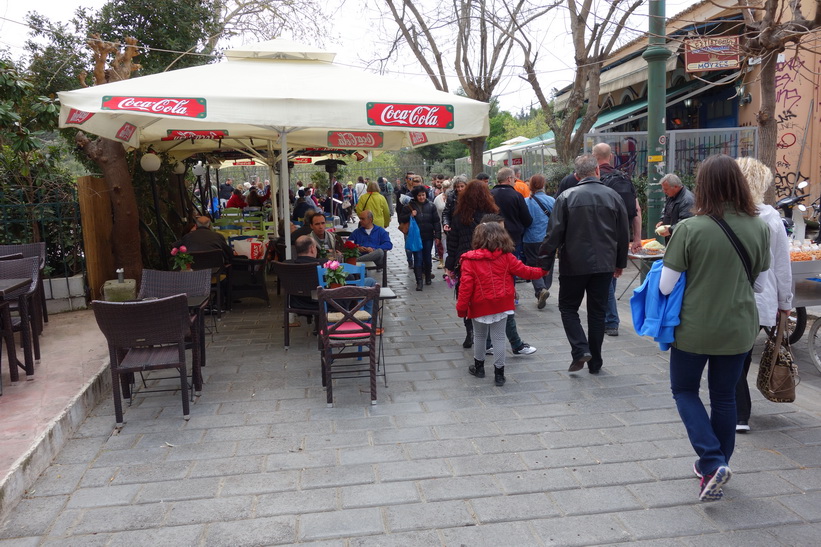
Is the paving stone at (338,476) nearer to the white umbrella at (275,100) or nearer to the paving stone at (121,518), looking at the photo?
the paving stone at (121,518)

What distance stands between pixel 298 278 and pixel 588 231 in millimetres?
2908

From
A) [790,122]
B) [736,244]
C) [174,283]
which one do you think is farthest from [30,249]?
[790,122]

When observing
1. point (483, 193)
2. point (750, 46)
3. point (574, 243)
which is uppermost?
point (750, 46)

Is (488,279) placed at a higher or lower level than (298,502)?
higher

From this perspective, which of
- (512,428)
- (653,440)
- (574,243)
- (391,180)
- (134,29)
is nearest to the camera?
(653,440)

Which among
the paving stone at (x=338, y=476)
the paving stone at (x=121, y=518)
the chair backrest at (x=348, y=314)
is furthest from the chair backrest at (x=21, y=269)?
the paving stone at (x=338, y=476)

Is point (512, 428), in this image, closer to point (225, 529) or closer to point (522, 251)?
point (225, 529)

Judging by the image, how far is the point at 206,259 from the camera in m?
8.22

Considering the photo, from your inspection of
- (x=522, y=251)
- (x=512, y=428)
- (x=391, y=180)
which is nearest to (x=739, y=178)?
(x=512, y=428)

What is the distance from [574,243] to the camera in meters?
5.61

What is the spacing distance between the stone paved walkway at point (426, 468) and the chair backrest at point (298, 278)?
0.97 metres

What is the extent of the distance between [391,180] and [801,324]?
2761 centimetres

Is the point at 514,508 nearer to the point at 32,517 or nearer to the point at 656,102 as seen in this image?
the point at 32,517

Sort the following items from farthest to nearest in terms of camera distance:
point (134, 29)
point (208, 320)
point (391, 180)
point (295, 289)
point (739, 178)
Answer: point (391, 180), point (134, 29), point (208, 320), point (295, 289), point (739, 178)
